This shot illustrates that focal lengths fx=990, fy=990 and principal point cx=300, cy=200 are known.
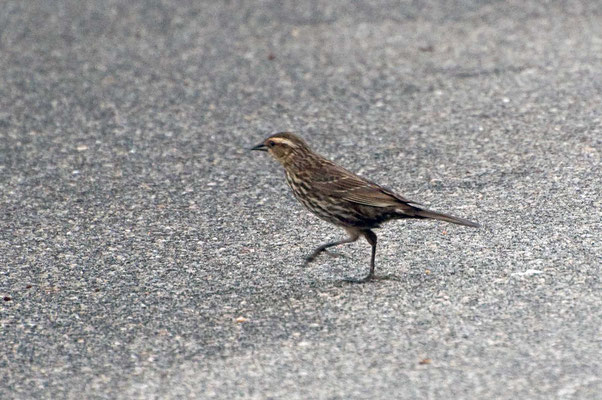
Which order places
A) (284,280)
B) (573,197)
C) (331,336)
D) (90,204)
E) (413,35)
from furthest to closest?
(413,35), (90,204), (573,197), (284,280), (331,336)

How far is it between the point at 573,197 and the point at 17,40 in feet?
24.0

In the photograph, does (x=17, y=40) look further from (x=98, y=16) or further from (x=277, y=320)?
(x=277, y=320)

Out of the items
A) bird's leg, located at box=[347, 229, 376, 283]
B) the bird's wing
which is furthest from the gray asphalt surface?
the bird's wing

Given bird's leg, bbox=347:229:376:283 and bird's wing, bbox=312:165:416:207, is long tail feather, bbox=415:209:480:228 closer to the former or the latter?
bird's wing, bbox=312:165:416:207

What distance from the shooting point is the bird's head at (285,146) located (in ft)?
20.7

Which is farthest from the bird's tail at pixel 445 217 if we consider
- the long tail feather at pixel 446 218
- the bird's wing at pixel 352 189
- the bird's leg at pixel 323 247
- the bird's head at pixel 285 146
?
the bird's head at pixel 285 146

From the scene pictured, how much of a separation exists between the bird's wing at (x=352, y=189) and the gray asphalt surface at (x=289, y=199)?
1.46 feet

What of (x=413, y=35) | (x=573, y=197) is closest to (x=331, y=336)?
(x=573, y=197)

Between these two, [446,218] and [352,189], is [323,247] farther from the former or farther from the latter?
[446,218]

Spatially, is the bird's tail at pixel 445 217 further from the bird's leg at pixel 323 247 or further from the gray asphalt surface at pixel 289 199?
the bird's leg at pixel 323 247

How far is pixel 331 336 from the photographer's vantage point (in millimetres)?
5102

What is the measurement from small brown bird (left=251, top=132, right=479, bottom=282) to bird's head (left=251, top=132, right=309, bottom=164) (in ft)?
0.24

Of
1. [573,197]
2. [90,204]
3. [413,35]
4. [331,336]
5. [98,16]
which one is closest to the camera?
[331,336]

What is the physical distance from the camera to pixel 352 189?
5961 mm
